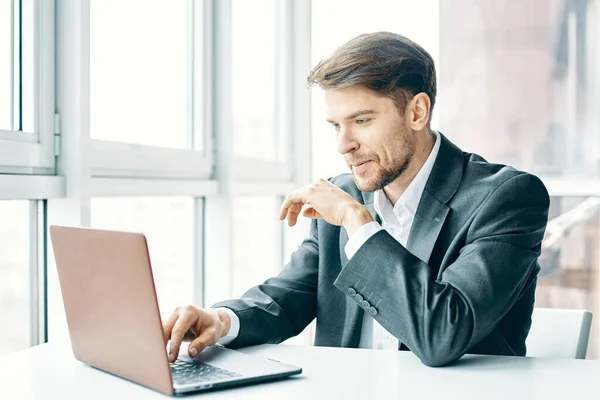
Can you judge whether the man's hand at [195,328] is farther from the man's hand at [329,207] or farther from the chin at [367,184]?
the chin at [367,184]

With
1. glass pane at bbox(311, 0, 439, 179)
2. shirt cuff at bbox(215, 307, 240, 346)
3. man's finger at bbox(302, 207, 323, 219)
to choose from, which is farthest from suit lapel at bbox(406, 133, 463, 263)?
glass pane at bbox(311, 0, 439, 179)

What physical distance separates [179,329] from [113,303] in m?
0.20

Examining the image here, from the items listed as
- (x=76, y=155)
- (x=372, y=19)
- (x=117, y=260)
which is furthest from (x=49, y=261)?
(x=372, y=19)

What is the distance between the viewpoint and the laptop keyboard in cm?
109

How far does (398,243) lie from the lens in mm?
1350

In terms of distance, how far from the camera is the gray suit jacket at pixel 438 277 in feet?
4.24

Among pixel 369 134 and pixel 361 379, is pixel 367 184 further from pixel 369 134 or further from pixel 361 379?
pixel 361 379

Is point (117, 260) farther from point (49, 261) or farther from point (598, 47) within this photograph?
point (598, 47)

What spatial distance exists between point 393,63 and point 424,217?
14.9 inches

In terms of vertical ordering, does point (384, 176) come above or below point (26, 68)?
below

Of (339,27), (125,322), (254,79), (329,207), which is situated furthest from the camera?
(339,27)

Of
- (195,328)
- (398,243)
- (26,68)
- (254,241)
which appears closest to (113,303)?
(195,328)

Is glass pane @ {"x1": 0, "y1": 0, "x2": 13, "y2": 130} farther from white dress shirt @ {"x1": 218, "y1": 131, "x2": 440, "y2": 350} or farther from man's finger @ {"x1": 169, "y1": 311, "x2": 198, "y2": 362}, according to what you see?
white dress shirt @ {"x1": 218, "y1": 131, "x2": 440, "y2": 350}

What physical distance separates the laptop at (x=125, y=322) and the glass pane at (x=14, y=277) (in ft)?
1.56
